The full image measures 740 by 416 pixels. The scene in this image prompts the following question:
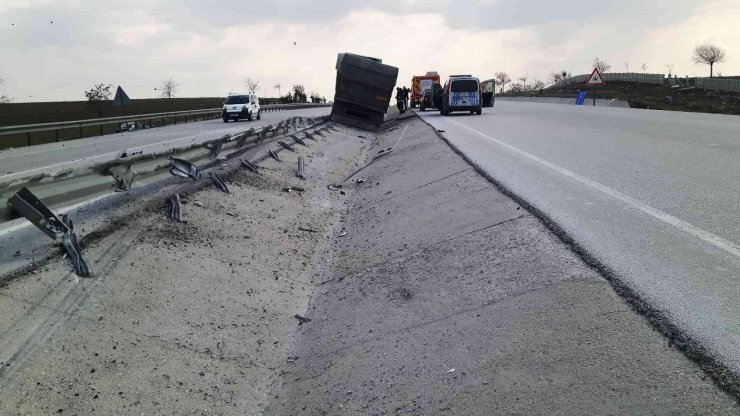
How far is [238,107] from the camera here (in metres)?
46.7

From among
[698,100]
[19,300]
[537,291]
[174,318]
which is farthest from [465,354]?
[698,100]

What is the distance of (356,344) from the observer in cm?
514

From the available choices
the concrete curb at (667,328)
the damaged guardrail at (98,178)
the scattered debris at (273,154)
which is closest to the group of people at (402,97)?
the scattered debris at (273,154)

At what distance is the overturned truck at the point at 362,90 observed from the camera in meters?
29.9

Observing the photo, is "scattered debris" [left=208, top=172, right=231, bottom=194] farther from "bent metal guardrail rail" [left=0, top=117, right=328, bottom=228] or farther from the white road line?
the white road line

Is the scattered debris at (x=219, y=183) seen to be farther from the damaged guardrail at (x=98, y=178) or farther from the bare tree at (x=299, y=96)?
the bare tree at (x=299, y=96)

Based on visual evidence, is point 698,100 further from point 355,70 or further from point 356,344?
point 356,344

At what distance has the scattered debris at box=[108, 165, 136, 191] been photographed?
23.8ft

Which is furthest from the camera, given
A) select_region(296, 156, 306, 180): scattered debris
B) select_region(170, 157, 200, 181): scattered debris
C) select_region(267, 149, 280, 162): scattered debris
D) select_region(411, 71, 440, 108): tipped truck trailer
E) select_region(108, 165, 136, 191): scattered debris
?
select_region(411, 71, 440, 108): tipped truck trailer

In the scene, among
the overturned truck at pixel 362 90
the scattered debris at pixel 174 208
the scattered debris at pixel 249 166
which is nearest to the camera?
the scattered debris at pixel 174 208

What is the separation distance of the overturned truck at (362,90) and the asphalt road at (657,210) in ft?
47.7

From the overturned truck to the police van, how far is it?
8.26 meters

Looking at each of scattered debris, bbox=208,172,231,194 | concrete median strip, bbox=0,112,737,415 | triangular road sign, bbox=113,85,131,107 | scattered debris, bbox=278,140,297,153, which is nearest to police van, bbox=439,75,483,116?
triangular road sign, bbox=113,85,131,107

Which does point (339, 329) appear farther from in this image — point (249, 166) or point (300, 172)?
point (300, 172)
